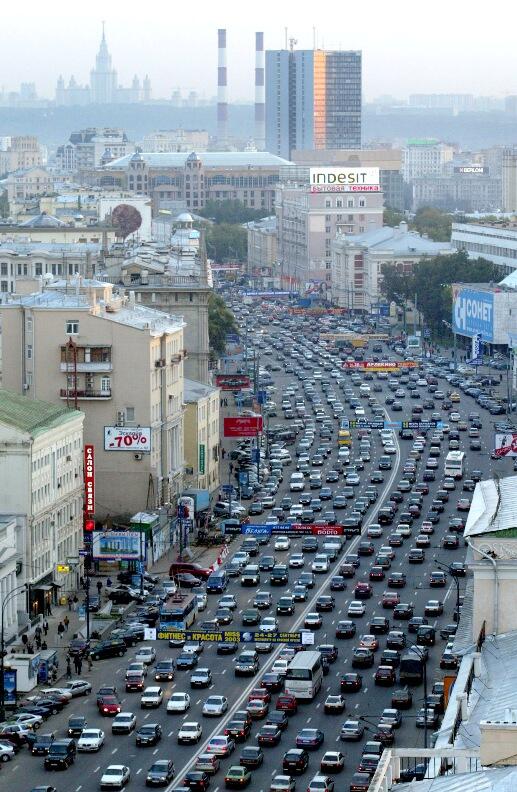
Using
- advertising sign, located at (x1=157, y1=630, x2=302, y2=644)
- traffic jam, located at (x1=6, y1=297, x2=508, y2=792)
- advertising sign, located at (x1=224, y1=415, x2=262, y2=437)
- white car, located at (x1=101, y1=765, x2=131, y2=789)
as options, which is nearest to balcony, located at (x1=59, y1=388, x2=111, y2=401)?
traffic jam, located at (x1=6, y1=297, x2=508, y2=792)

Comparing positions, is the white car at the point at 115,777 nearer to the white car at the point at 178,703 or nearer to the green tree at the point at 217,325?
the white car at the point at 178,703

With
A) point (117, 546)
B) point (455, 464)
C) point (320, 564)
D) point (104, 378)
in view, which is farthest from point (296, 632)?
point (455, 464)

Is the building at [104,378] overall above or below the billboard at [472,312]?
above

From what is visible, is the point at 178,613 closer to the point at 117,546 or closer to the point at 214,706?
the point at 117,546

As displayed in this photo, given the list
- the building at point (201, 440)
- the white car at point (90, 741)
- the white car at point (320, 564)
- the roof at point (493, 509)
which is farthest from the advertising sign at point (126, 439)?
the white car at point (90, 741)

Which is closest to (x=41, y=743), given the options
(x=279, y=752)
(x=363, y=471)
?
(x=279, y=752)

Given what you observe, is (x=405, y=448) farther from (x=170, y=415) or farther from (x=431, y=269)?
(x=431, y=269)
